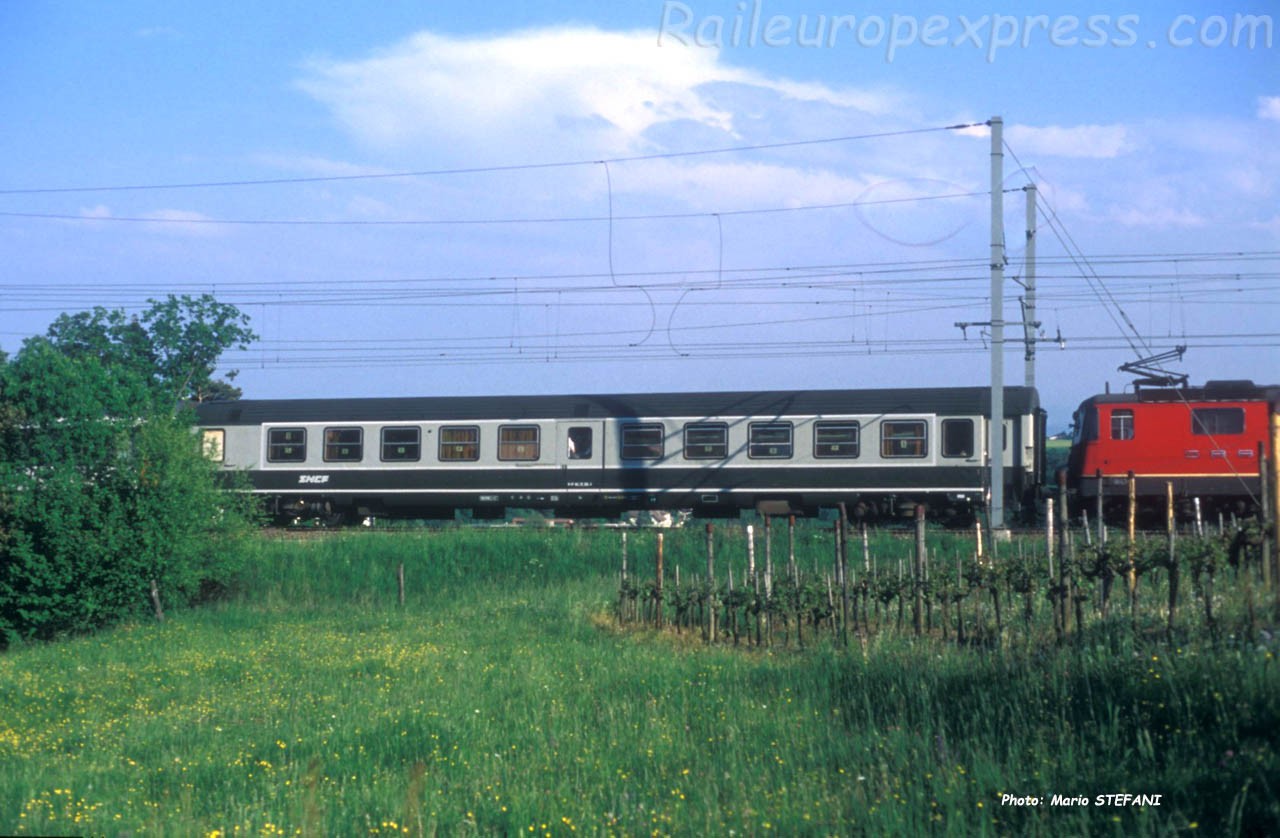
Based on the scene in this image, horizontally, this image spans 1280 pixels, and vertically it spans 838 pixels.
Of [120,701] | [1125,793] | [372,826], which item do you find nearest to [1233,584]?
[1125,793]

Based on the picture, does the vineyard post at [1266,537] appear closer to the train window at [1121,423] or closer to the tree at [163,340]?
the train window at [1121,423]

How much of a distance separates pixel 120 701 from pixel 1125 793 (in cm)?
1113

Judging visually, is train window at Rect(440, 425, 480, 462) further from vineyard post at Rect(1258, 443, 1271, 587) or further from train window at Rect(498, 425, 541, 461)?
vineyard post at Rect(1258, 443, 1271, 587)

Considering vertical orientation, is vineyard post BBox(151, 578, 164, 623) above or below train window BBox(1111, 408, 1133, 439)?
below

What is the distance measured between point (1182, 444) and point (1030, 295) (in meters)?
5.00

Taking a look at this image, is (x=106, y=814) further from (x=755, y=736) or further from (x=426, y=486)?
(x=426, y=486)

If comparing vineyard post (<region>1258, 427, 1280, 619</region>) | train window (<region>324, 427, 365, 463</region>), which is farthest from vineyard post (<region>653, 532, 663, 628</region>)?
train window (<region>324, 427, 365, 463</region>)

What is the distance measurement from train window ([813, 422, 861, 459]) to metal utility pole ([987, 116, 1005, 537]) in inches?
192

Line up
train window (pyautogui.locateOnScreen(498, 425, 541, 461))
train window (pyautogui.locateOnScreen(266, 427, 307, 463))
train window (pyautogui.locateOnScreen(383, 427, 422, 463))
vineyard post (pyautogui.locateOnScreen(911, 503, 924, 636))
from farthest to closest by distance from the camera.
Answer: train window (pyautogui.locateOnScreen(266, 427, 307, 463))
train window (pyautogui.locateOnScreen(383, 427, 422, 463))
train window (pyautogui.locateOnScreen(498, 425, 541, 461))
vineyard post (pyautogui.locateOnScreen(911, 503, 924, 636))

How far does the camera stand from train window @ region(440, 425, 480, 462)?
28.8 metres

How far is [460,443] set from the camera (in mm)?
28859

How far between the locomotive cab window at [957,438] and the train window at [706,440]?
4.94 m

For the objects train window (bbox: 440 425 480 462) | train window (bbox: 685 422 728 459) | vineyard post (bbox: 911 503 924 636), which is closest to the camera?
vineyard post (bbox: 911 503 924 636)

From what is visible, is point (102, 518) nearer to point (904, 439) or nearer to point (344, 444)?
point (344, 444)
